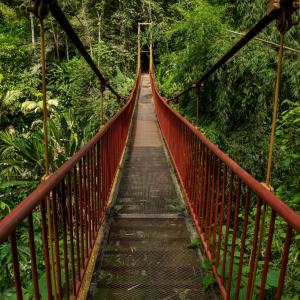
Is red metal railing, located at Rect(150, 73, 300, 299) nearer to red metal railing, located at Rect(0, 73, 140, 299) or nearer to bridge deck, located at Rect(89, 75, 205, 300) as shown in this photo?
bridge deck, located at Rect(89, 75, 205, 300)

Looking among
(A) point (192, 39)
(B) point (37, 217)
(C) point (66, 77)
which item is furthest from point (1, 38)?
(B) point (37, 217)

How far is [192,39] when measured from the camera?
7.88 m

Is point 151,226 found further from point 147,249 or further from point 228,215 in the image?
point 228,215

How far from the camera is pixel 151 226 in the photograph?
3.00 m

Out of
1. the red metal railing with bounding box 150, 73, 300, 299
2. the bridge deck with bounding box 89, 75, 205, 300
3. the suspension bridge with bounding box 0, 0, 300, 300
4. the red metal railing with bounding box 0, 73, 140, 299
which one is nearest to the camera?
the red metal railing with bounding box 0, 73, 140, 299

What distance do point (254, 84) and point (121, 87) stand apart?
9.96 meters

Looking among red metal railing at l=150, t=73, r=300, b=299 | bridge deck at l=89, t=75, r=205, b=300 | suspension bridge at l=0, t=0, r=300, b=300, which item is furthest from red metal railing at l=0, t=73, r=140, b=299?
red metal railing at l=150, t=73, r=300, b=299

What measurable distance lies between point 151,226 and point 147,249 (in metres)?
0.43

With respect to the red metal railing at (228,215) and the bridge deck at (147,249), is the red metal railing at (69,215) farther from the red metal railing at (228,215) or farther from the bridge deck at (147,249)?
the red metal railing at (228,215)

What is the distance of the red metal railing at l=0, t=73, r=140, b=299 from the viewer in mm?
1024

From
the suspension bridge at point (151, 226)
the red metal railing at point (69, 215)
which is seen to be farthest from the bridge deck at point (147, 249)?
the red metal railing at point (69, 215)

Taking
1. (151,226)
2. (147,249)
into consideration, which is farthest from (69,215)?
(151,226)

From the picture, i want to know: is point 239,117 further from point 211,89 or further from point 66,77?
point 66,77

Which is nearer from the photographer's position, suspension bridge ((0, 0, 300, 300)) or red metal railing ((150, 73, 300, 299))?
red metal railing ((150, 73, 300, 299))
